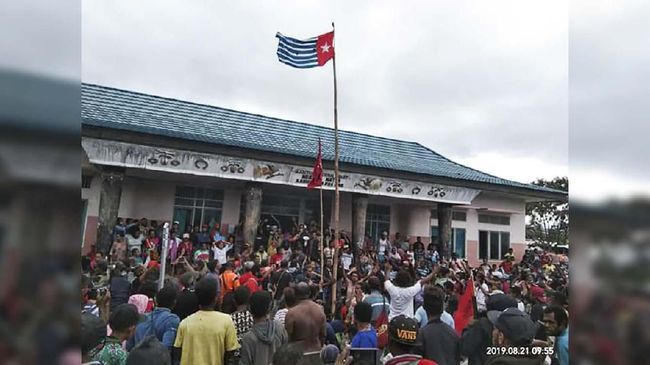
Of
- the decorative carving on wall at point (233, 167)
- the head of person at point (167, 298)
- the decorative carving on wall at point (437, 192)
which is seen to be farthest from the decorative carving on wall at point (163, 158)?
the head of person at point (167, 298)

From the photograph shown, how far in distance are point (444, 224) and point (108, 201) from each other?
10894 mm

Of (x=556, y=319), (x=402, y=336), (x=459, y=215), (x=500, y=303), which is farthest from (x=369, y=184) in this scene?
(x=402, y=336)

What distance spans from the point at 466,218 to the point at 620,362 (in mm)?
18904

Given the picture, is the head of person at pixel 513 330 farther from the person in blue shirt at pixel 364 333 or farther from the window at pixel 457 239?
the window at pixel 457 239

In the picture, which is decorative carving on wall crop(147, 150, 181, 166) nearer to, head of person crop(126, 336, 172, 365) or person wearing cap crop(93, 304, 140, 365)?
person wearing cap crop(93, 304, 140, 365)

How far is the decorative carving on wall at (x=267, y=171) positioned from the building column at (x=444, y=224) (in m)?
6.63

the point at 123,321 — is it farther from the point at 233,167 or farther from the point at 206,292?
the point at 233,167

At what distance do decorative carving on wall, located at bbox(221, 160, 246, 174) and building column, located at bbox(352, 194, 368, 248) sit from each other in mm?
3938

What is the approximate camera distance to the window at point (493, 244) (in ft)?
65.2

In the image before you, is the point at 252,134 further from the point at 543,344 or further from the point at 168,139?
the point at 543,344

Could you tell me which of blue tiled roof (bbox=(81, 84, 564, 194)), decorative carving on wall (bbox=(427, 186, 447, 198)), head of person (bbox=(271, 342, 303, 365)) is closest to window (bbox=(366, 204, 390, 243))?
blue tiled roof (bbox=(81, 84, 564, 194))

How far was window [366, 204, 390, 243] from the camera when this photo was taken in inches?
691

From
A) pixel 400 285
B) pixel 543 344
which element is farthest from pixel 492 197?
pixel 543 344

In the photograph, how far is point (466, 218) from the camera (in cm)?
1930
